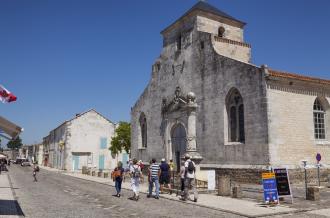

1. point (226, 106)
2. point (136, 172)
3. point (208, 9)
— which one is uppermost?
point (208, 9)

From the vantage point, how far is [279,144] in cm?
1630

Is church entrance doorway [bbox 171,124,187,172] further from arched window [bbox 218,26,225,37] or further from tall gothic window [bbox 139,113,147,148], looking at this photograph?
arched window [bbox 218,26,225,37]

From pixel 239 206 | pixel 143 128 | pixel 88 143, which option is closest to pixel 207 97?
pixel 143 128

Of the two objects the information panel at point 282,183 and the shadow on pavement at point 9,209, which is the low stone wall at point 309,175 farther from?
the shadow on pavement at point 9,209

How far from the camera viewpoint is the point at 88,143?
44.2m

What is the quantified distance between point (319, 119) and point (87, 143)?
31257 millimetres

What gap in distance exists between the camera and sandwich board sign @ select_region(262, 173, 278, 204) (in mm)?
10977

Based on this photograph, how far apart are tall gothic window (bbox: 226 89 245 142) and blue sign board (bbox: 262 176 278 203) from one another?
6.93 meters

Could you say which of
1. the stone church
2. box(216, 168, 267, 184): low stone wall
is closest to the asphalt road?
box(216, 168, 267, 184): low stone wall

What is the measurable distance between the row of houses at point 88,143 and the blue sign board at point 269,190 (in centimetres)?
3337

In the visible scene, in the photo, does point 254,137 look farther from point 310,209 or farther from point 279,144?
point 310,209

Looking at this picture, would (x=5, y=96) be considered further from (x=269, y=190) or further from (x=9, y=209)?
(x=269, y=190)

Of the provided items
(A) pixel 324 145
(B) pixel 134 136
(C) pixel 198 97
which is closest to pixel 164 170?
(C) pixel 198 97

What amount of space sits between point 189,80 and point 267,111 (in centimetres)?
699
